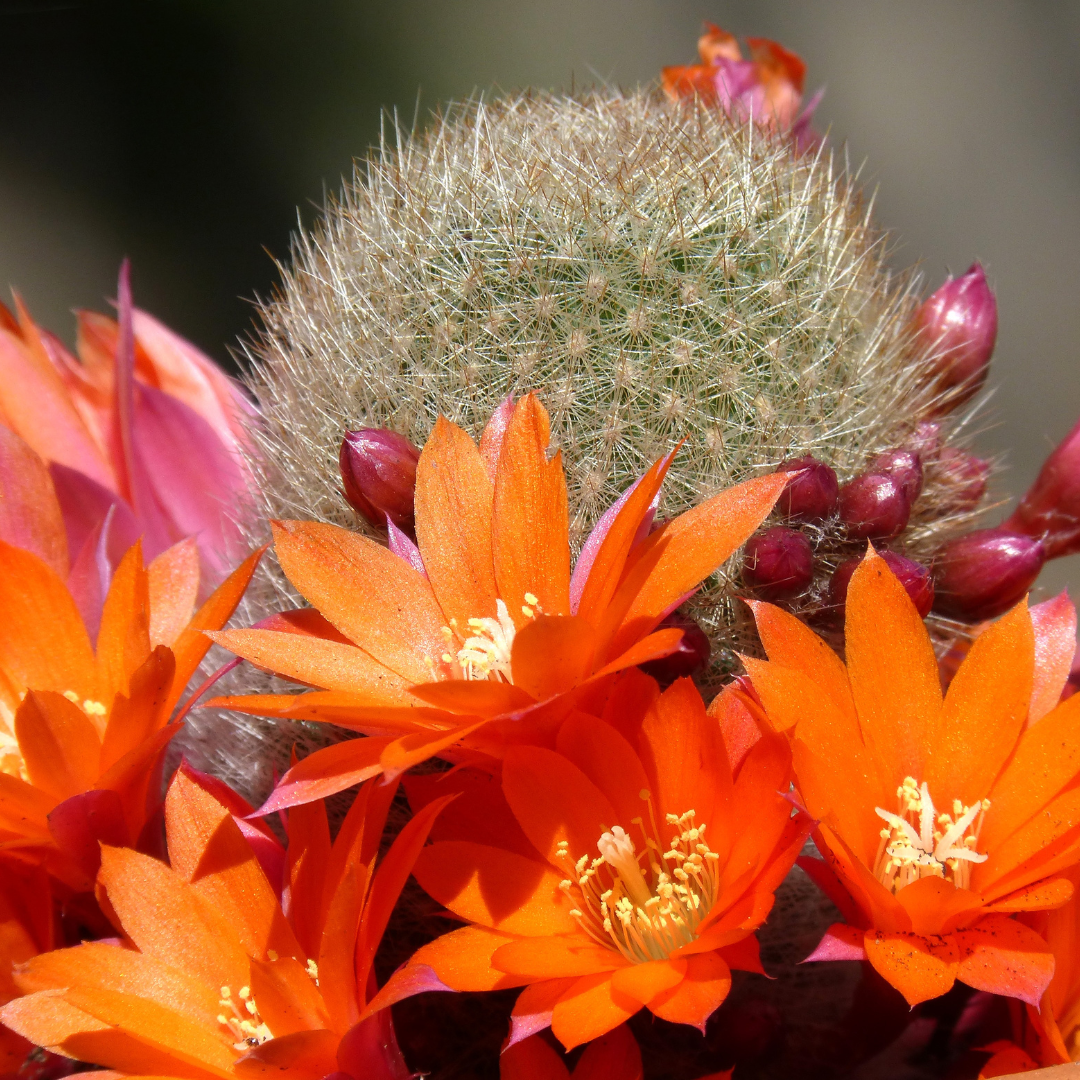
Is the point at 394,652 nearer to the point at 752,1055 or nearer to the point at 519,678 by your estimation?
the point at 519,678

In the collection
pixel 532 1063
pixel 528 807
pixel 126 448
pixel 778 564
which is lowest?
pixel 532 1063

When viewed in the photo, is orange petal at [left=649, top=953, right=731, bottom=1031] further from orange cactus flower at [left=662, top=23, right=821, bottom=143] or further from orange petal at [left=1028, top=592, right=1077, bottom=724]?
orange cactus flower at [left=662, top=23, right=821, bottom=143]

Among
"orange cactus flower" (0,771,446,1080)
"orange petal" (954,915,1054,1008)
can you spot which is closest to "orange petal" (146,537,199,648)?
"orange cactus flower" (0,771,446,1080)

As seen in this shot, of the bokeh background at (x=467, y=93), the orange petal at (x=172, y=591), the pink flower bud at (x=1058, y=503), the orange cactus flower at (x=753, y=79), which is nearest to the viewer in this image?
the orange petal at (x=172, y=591)

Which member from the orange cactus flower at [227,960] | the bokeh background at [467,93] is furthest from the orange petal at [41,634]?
the bokeh background at [467,93]

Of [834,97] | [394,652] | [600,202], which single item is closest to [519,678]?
[394,652]

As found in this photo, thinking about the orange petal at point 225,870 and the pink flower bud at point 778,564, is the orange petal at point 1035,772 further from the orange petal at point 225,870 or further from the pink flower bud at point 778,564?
the orange petal at point 225,870

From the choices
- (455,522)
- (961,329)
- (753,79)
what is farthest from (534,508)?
(753,79)

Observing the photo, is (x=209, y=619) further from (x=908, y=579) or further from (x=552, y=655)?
(x=908, y=579)
